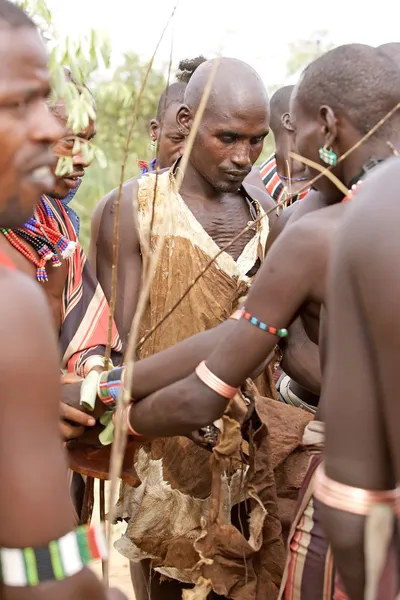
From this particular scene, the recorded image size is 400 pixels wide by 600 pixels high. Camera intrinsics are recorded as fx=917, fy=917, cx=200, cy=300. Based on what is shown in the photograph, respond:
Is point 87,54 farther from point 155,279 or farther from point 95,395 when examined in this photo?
point 155,279

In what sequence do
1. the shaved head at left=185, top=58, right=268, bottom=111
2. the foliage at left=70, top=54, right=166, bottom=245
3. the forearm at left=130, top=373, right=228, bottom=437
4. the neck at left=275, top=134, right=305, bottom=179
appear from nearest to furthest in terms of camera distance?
the forearm at left=130, top=373, right=228, bottom=437, the shaved head at left=185, top=58, right=268, bottom=111, the neck at left=275, top=134, right=305, bottom=179, the foliage at left=70, top=54, right=166, bottom=245

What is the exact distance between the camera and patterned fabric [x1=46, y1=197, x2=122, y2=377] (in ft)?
10.3

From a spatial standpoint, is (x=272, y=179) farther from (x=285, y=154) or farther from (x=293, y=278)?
(x=293, y=278)

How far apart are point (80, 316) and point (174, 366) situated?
21.1 inches

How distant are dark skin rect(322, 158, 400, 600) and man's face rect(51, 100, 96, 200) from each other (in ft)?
5.98

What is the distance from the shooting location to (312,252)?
245 cm

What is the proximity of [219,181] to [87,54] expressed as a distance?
4.95 feet

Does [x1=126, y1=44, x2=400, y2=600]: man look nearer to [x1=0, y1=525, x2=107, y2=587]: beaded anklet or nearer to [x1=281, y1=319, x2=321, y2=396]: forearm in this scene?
[x1=281, y1=319, x2=321, y2=396]: forearm

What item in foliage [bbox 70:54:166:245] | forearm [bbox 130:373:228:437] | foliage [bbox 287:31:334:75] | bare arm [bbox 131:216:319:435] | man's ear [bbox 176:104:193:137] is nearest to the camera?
bare arm [bbox 131:216:319:435]

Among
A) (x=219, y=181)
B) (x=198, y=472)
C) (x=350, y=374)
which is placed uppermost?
(x=350, y=374)

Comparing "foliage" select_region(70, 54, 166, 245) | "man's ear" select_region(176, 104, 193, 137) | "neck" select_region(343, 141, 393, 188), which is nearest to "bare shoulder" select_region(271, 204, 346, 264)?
"neck" select_region(343, 141, 393, 188)

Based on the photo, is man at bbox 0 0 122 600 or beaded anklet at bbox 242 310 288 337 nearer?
man at bbox 0 0 122 600

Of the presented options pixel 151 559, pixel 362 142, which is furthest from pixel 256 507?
pixel 362 142

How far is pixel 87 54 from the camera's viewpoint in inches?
97.7
